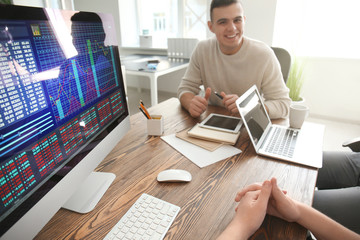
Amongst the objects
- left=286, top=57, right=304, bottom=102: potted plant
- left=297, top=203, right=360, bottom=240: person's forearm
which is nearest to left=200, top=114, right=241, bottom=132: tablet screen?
left=297, top=203, right=360, bottom=240: person's forearm

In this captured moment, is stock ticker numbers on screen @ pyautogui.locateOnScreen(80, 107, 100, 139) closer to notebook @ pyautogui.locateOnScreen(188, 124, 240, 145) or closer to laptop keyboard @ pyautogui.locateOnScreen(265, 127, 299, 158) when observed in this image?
notebook @ pyautogui.locateOnScreen(188, 124, 240, 145)

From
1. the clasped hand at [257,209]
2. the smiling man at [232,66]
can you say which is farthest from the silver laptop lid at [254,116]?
the clasped hand at [257,209]

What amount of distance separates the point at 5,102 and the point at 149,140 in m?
0.65

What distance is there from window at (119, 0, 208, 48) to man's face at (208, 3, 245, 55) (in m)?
2.14

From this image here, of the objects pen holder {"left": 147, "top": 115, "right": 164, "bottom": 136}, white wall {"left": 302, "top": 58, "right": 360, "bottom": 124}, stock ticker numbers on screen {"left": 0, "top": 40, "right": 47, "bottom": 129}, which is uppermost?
stock ticker numbers on screen {"left": 0, "top": 40, "right": 47, "bottom": 129}

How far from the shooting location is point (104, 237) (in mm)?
573

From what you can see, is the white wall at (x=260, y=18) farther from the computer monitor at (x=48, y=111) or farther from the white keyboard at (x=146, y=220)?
the white keyboard at (x=146, y=220)

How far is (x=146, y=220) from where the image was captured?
61 centimetres

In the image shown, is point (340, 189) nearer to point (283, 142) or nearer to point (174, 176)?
point (283, 142)

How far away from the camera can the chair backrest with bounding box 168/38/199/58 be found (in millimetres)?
3292

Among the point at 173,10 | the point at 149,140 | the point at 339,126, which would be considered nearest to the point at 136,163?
the point at 149,140

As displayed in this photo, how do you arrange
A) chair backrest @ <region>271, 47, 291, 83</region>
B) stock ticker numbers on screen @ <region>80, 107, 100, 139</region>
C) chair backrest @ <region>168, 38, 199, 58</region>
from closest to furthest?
stock ticker numbers on screen @ <region>80, 107, 100, 139</region> → chair backrest @ <region>271, 47, 291, 83</region> → chair backrest @ <region>168, 38, 199, 58</region>

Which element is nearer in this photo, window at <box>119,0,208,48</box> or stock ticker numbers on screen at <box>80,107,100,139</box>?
stock ticker numbers on screen at <box>80,107,100,139</box>

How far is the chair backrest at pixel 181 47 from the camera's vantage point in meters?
3.29
